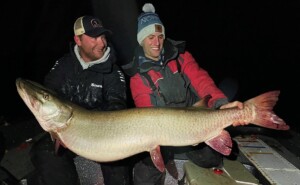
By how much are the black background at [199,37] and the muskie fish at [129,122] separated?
22.7ft

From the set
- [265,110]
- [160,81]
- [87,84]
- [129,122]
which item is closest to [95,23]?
[87,84]

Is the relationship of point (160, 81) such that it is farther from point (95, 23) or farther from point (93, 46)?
point (95, 23)

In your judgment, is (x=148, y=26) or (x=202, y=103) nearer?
(x=202, y=103)

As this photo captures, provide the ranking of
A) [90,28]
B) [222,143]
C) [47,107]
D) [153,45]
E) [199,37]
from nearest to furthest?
[47,107], [222,143], [90,28], [153,45], [199,37]

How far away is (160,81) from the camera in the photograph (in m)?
4.36

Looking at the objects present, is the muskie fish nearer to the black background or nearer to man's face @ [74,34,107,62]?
man's face @ [74,34,107,62]

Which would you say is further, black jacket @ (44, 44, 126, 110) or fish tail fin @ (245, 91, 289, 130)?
black jacket @ (44, 44, 126, 110)

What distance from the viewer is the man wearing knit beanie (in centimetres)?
422

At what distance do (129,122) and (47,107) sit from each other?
0.80 metres

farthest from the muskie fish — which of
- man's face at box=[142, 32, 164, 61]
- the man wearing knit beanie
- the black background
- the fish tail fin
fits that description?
the black background

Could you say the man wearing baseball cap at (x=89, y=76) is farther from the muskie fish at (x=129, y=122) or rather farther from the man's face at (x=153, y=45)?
the muskie fish at (x=129, y=122)

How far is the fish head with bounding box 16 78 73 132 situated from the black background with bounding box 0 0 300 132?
22.6 feet

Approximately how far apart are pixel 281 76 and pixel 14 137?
40.2ft

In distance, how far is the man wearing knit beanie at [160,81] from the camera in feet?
13.9
